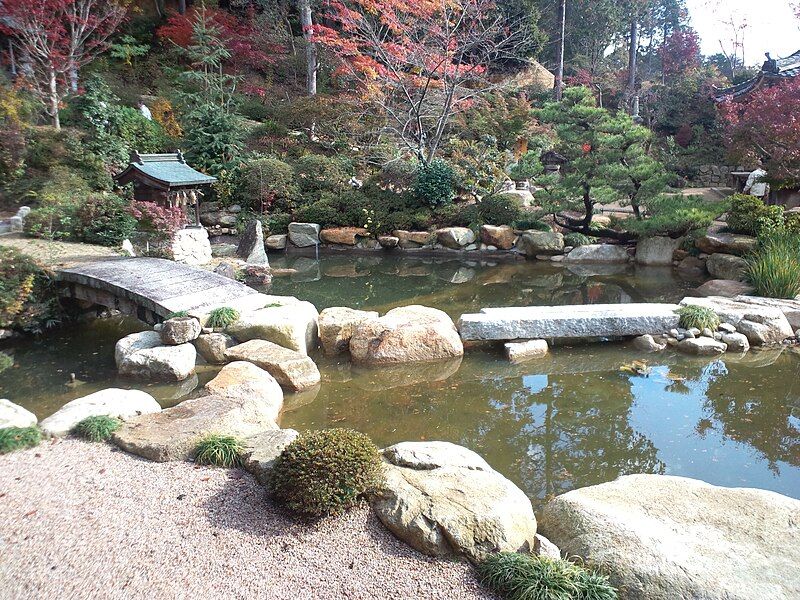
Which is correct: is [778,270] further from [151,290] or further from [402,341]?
[151,290]

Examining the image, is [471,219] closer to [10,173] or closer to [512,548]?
[10,173]

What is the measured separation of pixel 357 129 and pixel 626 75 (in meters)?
16.1

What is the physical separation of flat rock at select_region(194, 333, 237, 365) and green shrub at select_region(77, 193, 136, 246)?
477cm

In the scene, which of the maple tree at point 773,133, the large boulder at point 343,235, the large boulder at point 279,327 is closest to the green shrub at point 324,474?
the large boulder at point 279,327

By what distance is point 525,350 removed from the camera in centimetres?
A: 780

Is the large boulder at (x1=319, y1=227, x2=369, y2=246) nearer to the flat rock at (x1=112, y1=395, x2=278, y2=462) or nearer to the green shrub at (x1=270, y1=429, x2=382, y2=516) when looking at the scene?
the flat rock at (x1=112, y1=395, x2=278, y2=462)

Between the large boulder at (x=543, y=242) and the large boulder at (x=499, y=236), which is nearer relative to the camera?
the large boulder at (x=543, y=242)

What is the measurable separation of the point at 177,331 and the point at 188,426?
2790mm

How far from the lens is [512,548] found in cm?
344

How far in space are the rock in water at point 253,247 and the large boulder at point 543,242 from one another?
632 cm

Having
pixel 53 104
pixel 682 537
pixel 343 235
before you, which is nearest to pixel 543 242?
pixel 343 235

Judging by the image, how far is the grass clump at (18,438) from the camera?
4577mm

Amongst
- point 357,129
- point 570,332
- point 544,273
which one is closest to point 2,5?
point 357,129

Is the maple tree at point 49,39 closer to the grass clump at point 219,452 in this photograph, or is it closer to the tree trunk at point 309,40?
the tree trunk at point 309,40
